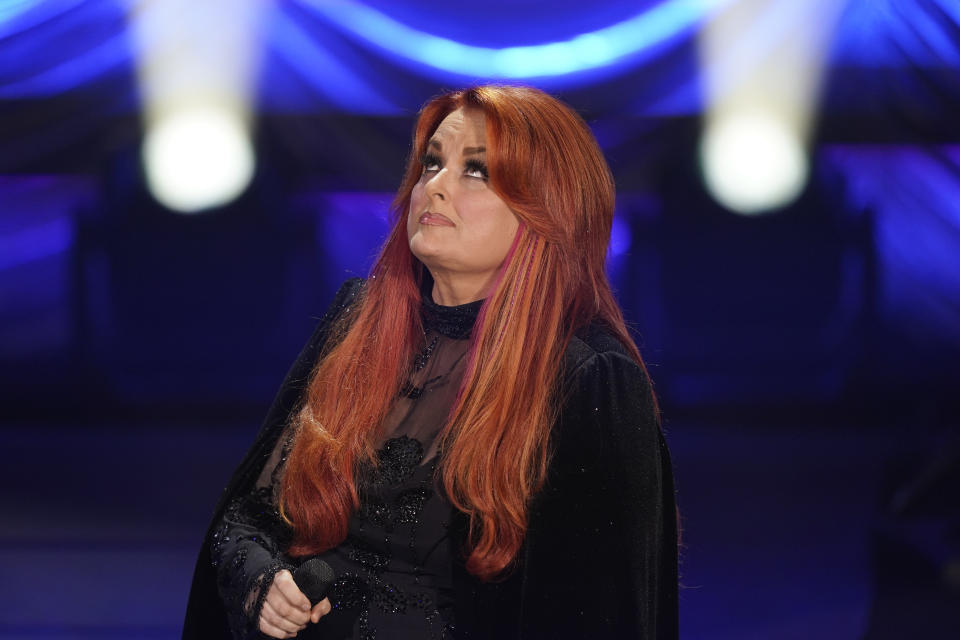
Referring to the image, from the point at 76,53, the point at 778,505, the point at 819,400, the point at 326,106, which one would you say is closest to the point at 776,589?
the point at 778,505

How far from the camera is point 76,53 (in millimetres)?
3514

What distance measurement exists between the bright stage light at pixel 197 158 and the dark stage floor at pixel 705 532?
3.30ft

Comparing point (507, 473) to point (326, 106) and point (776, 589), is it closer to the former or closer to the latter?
point (776, 589)

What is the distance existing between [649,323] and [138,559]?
196 centimetres

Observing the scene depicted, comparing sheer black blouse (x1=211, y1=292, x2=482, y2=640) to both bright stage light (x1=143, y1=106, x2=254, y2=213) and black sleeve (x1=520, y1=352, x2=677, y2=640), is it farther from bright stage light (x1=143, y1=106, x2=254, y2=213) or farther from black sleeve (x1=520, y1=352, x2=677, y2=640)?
bright stage light (x1=143, y1=106, x2=254, y2=213)

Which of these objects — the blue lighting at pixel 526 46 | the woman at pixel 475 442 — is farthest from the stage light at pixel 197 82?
the woman at pixel 475 442

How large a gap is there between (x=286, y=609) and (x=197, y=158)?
2.67m

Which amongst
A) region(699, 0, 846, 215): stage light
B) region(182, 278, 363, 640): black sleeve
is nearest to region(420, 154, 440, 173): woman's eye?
region(182, 278, 363, 640): black sleeve

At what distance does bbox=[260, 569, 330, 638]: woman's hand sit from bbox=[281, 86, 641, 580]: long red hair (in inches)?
4.5

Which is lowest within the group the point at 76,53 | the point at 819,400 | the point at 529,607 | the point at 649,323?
the point at 819,400

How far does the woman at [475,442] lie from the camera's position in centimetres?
129

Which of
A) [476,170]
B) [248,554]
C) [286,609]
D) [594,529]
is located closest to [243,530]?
[248,554]

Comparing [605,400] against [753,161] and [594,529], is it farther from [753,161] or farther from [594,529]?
[753,161]

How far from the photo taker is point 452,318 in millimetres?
1501
